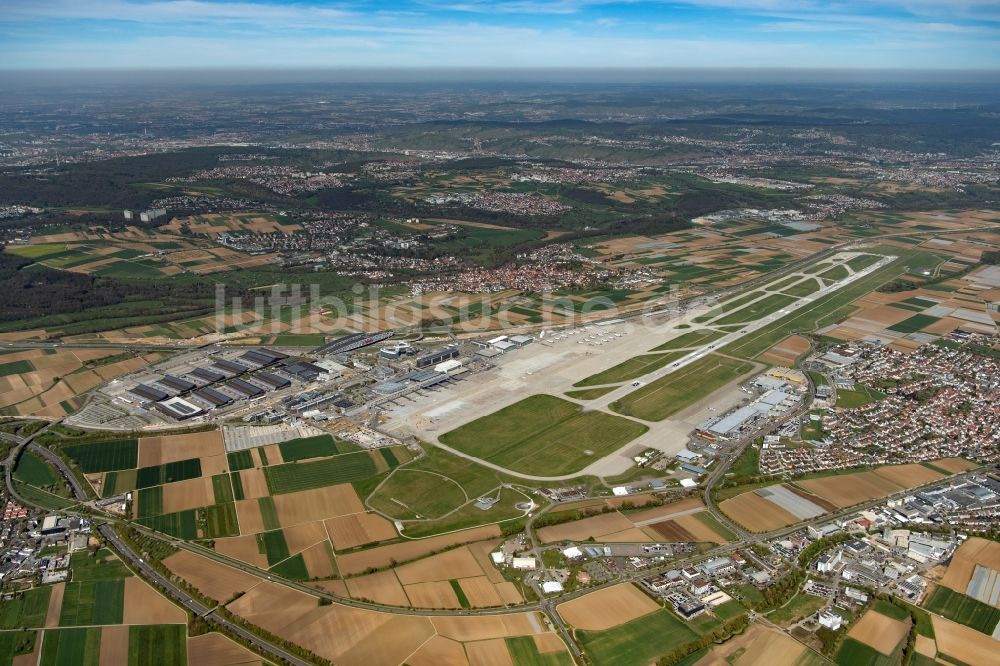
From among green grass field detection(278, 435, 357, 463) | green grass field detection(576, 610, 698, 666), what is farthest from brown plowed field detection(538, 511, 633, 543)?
green grass field detection(278, 435, 357, 463)

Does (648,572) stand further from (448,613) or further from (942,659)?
(942,659)

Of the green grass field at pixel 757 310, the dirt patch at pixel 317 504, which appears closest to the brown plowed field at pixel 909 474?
the green grass field at pixel 757 310

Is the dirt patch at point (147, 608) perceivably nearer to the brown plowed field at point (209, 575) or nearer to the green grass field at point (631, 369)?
the brown plowed field at point (209, 575)

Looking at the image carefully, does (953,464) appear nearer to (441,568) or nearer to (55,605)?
(441,568)

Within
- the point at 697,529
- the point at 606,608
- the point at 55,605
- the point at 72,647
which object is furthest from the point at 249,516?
the point at 697,529

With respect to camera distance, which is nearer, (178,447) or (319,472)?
(319,472)

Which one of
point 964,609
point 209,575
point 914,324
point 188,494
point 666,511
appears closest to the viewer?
point 964,609

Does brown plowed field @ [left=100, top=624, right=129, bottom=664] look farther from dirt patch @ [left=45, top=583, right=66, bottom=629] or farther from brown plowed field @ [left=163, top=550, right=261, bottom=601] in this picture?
brown plowed field @ [left=163, top=550, right=261, bottom=601]
